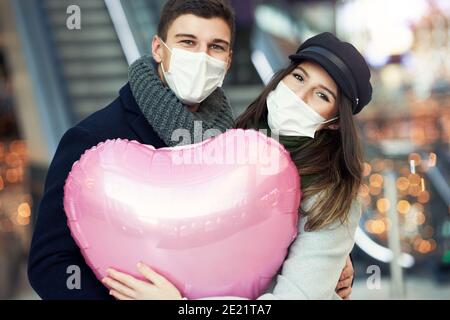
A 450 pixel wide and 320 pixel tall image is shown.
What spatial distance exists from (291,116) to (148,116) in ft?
0.88

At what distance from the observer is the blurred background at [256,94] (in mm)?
4336

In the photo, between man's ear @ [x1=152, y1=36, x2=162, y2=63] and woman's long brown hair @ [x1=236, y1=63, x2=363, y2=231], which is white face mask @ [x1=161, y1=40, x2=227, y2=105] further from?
woman's long brown hair @ [x1=236, y1=63, x2=363, y2=231]

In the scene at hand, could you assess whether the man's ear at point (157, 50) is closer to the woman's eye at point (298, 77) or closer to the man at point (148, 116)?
the man at point (148, 116)

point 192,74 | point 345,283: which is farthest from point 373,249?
point 192,74

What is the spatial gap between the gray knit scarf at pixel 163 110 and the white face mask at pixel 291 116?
0.32ft

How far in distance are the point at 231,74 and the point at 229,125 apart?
13.0ft

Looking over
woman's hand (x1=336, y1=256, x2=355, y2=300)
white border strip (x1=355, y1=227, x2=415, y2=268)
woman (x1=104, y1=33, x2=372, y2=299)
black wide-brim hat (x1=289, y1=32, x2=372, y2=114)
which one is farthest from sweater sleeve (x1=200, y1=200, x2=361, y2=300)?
white border strip (x1=355, y1=227, x2=415, y2=268)

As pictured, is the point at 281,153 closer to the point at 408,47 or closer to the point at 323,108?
the point at 323,108

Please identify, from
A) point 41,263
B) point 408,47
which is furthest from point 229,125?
point 408,47

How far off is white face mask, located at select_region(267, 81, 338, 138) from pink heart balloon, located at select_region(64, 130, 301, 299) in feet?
0.39

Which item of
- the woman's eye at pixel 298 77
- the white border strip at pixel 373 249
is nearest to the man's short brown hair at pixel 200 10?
the woman's eye at pixel 298 77

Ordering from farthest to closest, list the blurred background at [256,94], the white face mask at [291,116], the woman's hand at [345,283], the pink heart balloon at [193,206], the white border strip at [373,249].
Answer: the white border strip at [373,249]
the blurred background at [256,94]
the woman's hand at [345,283]
the white face mask at [291,116]
the pink heart balloon at [193,206]
